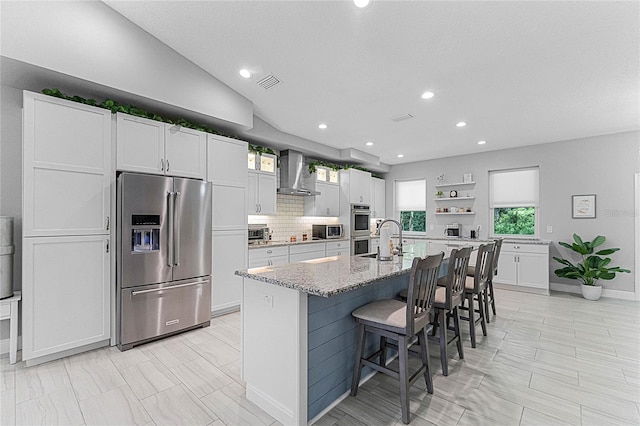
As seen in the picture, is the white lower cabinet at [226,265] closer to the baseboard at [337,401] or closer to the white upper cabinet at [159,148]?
the white upper cabinet at [159,148]

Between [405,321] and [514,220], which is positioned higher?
[514,220]

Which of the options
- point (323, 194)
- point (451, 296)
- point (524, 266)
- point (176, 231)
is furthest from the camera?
point (323, 194)

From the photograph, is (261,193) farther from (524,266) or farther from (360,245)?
(524,266)

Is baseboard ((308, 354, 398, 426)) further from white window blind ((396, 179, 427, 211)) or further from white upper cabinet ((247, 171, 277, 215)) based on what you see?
white window blind ((396, 179, 427, 211))

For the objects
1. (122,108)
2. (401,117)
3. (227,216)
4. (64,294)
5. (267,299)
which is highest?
(401,117)

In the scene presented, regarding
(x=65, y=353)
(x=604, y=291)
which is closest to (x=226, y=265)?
(x=65, y=353)

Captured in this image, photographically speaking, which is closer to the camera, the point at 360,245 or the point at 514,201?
the point at 514,201

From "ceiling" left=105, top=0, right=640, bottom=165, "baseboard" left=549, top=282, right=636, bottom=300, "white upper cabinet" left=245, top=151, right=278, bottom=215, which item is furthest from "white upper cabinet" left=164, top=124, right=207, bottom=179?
"baseboard" left=549, top=282, right=636, bottom=300

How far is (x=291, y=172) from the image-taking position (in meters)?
5.50

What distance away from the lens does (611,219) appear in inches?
200

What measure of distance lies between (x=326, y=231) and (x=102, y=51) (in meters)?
4.39

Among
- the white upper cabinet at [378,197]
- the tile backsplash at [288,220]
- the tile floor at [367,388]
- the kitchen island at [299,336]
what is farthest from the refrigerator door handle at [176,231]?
the white upper cabinet at [378,197]

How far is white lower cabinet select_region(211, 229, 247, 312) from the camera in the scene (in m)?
3.89

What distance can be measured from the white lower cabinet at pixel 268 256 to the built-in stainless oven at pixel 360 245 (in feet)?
6.63
